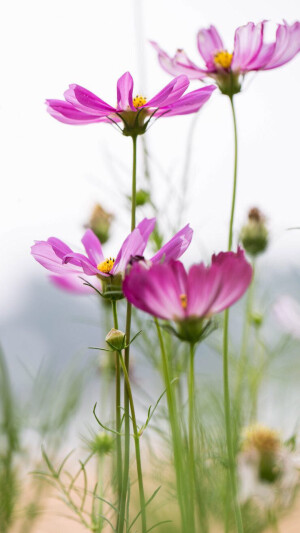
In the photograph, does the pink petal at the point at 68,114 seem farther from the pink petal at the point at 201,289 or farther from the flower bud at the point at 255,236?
the flower bud at the point at 255,236

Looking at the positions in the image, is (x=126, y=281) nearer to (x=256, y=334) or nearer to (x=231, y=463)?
(x=231, y=463)

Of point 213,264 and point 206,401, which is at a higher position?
point 213,264

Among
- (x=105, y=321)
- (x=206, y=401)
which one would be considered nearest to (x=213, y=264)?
(x=105, y=321)

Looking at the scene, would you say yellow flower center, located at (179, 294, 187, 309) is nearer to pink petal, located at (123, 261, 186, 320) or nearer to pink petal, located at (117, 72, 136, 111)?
pink petal, located at (123, 261, 186, 320)

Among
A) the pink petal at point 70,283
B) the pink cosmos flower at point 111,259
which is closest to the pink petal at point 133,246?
the pink cosmos flower at point 111,259

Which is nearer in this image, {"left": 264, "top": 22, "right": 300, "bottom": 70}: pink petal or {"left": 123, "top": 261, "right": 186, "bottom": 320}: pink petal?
{"left": 123, "top": 261, "right": 186, "bottom": 320}: pink petal

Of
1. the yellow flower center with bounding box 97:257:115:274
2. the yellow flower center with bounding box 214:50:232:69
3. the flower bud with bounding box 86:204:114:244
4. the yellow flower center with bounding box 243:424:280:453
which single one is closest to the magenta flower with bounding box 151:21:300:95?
the yellow flower center with bounding box 214:50:232:69
